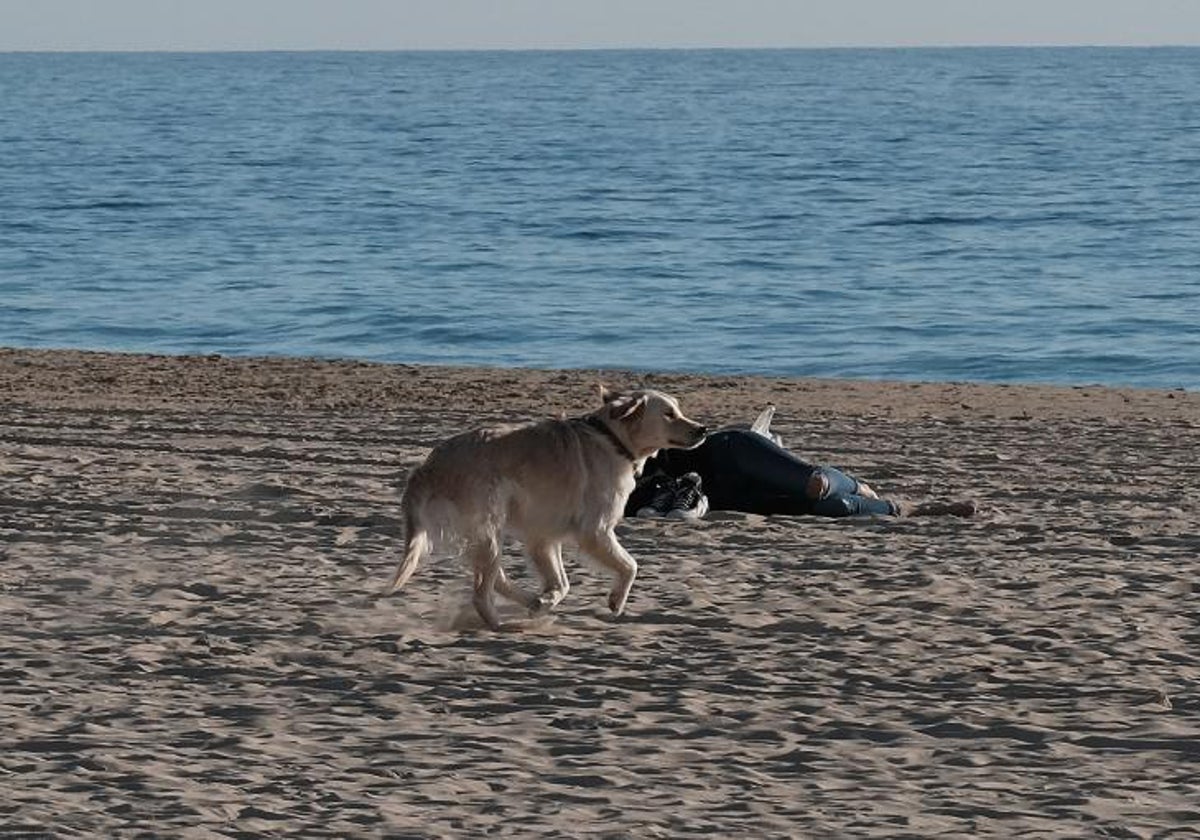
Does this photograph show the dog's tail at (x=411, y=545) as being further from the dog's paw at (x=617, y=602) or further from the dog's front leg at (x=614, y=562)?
the dog's paw at (x=617, y=602)

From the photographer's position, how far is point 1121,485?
37.9ft

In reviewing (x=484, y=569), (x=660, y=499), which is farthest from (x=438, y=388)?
(x=484, y=569)

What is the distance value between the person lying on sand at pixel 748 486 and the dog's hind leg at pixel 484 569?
2255 millimetres

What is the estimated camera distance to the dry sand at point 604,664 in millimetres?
5957

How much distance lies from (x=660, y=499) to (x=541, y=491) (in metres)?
2.29

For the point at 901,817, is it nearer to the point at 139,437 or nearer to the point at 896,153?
the point at 139,437

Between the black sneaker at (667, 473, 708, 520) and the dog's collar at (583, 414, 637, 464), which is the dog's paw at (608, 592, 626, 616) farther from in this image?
the black sneaker at (667, 473, 708, 520)

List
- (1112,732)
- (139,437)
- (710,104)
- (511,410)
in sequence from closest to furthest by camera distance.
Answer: (1112,732)
(139,437)
(511,410)
(710,104)

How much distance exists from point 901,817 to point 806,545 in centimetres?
395

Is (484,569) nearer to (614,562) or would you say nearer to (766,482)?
(614,562)

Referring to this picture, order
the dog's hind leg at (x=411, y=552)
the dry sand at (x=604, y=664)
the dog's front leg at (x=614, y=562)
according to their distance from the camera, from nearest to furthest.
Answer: the dry sand at (x=604, y=664) → the dog's hind leg at (x=411, y=552) → the dog's front leg at (x=614, y=562)

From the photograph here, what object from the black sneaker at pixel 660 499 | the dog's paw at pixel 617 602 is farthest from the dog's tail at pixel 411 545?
the black sneaker at pixel 660 499

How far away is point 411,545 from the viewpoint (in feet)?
26.4

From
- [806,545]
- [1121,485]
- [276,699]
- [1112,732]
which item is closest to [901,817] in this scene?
[1112,732]
